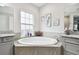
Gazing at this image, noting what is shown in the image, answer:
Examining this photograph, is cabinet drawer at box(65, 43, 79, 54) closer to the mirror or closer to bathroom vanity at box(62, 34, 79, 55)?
bathroom vanity at box(62, 34, 79, 55)

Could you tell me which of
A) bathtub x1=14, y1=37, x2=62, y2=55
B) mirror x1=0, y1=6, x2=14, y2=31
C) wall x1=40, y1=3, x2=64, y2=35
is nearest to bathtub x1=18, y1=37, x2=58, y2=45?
bathtub x1=14, y1=37, x2=62, y2=55

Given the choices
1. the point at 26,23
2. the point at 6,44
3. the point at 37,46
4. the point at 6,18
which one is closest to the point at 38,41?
the point at 37,46

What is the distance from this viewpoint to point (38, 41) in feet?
4.42

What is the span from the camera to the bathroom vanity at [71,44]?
132 cm

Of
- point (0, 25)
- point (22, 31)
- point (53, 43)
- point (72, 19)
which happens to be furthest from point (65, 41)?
point (0, 25)

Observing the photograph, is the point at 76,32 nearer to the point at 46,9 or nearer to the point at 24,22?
the point at 46,9

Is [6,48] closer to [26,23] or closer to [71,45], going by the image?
[26,23]

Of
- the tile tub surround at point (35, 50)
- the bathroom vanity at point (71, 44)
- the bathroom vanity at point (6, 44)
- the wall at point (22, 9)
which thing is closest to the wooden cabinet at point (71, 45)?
the bathroom vanity at point (71, 44)

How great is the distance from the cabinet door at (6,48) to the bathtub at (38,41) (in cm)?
14

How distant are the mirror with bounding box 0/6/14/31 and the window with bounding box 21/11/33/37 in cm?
14

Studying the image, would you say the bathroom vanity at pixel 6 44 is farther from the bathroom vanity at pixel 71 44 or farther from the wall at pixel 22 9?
the bathroom vanity at pixel 71 44

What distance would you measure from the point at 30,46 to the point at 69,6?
0.74m

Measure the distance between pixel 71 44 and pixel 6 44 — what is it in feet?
2.79

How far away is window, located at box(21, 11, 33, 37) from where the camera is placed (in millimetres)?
1346
